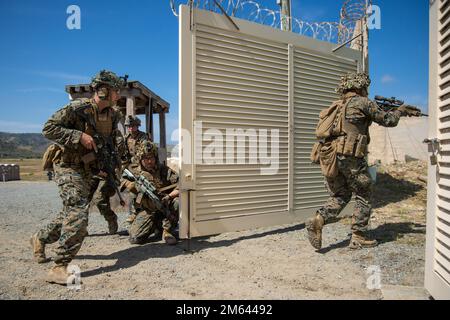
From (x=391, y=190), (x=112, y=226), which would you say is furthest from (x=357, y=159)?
(x=391, y=190)

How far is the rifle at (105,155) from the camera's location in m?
3.50

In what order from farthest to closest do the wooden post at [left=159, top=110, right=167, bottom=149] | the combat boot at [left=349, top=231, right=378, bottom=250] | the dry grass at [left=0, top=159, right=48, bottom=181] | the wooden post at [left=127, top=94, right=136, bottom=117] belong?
the dry grass at [left=0, top=159, right=48, bottom=181] < the wooden post at [left=159, top=110, right=167, bottom=149] < the wooden post at [left=127, top=94, right=136, bottom=117] < the combat boot at [left=349, top=231, right=378, bottom=250]

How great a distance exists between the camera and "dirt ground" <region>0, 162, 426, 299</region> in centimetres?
299

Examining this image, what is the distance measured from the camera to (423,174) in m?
9.46

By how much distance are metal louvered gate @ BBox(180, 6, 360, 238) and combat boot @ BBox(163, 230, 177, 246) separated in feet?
0.68

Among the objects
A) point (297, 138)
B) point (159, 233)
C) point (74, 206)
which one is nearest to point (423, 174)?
point (297, 138)

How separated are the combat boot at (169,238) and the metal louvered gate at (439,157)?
112 inches

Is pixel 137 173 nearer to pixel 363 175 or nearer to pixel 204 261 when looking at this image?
pixel 204 261

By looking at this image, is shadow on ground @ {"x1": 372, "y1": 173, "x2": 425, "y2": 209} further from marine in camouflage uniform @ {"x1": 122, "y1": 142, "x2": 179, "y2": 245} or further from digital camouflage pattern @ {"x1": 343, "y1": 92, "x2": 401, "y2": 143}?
marine in camouflage uniform @ {"x1": 122, "y1": 142, "x2": 179, "y2": 245}

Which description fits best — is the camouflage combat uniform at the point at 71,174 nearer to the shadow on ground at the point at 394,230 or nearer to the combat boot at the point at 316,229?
the combat boot at the point at 316,229

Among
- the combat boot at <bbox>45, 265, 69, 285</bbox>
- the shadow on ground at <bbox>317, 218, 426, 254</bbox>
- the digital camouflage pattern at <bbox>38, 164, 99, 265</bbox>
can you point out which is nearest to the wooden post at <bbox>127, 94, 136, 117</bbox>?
the digital camouflage pattern at <bbox>38, 164, 99, 265</bbox>

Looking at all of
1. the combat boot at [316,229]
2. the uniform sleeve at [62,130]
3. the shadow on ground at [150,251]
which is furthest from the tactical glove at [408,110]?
the uniform sleeve at [62,130]

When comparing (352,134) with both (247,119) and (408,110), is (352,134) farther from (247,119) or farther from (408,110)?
(247,119)
